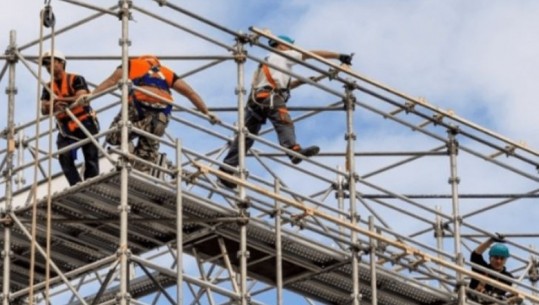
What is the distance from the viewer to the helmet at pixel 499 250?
135 ft

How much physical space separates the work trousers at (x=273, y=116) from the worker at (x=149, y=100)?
2.33 metres

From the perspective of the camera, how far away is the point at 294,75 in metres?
38.8

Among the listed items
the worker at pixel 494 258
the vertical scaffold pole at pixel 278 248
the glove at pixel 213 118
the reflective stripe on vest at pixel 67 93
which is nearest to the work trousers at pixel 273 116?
the vertical scaffold pole at pixel 278 248

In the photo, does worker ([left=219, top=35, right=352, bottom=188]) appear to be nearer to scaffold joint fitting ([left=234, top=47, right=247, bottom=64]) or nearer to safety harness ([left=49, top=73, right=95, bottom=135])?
scaffold joint fitting ([left=234, top=47, right=247, bottom=64])

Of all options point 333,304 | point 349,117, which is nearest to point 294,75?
point 349,117

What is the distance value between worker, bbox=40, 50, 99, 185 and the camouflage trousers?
0.47 m

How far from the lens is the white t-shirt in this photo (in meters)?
39.2

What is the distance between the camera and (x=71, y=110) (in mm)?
36375

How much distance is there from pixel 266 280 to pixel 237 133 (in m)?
2.76

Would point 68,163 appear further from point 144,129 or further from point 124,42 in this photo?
point 124,42

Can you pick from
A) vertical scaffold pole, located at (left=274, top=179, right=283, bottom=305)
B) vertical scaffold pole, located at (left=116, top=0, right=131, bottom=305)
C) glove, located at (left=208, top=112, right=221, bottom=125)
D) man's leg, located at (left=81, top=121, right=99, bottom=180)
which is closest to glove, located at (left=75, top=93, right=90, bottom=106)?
man's leg, located at (left=81, top=121, right=99, bottom=180)

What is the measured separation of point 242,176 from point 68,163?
2448 mm

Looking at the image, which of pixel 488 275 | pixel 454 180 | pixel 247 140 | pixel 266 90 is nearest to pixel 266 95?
pixel 266 90

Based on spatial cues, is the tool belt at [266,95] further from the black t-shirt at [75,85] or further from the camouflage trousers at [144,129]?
the black t-shirt at [75,85]
